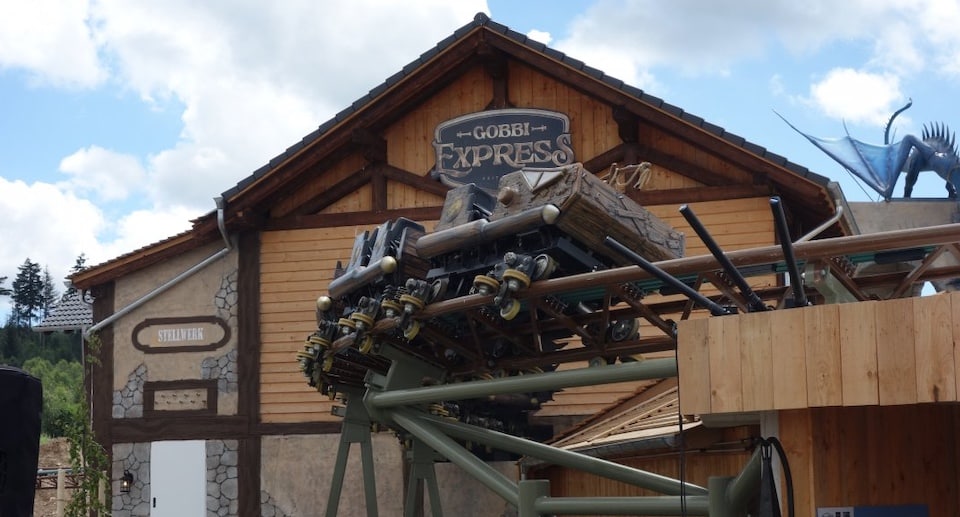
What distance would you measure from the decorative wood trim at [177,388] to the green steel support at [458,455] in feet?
24.3

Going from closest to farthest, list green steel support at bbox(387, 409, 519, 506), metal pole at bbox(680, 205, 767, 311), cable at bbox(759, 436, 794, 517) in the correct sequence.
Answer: cable at bbox(759, 436, 794, 517)
metal pole at bbox(680, 205, 767, 311)
green steel support at bbox(387, 409, 519, 506)

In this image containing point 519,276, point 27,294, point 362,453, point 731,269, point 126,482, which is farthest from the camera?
point 27,294

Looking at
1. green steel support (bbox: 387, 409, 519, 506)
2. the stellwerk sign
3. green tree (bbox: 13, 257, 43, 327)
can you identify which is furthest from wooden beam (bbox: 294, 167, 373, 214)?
green tree (bbox: 13, 257, 43, 327)

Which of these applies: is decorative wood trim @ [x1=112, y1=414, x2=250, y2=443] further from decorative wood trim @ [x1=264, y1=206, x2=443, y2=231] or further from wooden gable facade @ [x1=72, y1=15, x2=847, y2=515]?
decorative wood trim @ [x1=264, y1=206, x2=443, y2=231]

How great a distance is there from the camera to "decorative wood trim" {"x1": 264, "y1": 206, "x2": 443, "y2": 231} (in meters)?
18.8

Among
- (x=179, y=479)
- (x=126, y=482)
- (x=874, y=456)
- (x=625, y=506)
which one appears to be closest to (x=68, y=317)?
(x=126, y=482)

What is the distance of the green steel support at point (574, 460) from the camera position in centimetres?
973

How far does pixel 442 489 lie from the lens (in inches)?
730

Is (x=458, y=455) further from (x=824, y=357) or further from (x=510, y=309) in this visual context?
(x=824, y=357)

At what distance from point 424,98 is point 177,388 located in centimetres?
567

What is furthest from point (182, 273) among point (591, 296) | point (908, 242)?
point (908, 242)

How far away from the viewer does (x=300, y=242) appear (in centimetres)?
1941

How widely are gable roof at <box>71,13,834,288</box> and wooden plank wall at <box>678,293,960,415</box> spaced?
34.2 feet

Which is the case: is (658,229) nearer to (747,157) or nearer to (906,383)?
(906,383)
